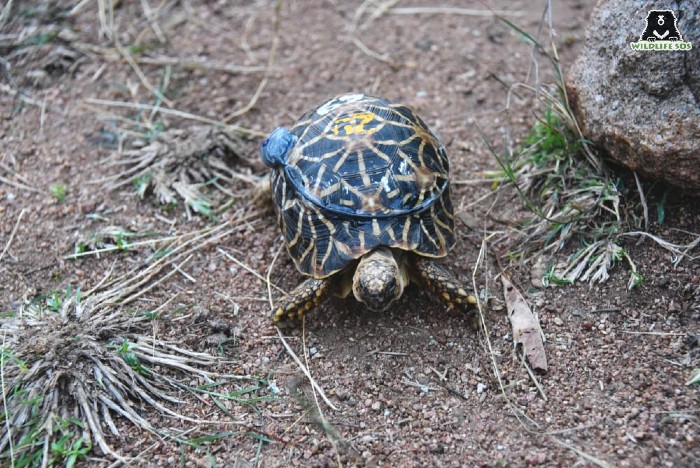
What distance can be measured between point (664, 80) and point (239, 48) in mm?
3114

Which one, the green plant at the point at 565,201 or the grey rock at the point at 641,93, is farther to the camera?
the green plant at the point at 565,201

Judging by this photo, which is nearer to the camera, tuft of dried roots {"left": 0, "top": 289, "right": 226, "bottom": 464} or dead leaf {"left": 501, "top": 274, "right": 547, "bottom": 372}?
tuft of dried roots {"left": 0, "top": 289, "right": 226, "bottom": 464}

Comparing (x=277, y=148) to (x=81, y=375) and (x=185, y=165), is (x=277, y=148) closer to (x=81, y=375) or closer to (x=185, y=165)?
(x=185, y=165)

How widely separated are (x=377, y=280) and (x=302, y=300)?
0.46 metres

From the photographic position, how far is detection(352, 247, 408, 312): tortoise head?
2.65 meters

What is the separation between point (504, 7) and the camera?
189 inches

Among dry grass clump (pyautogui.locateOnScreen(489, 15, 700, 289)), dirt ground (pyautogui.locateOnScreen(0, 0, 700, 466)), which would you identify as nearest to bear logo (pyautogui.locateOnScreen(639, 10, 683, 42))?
dry grass clump (pyautogui.locateOnScreen(489, 15, 700, 289))

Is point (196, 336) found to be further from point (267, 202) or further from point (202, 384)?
point (267, 202)

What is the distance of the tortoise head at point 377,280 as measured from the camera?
8.71ft

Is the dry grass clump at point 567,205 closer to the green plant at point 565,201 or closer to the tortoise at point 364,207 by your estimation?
the green plant at point 565,201

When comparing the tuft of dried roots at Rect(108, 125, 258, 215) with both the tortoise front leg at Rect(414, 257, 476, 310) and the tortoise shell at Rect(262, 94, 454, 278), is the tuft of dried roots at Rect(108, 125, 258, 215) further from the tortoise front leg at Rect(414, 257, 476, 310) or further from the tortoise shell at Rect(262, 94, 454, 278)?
the tortoise front leg at Rect(414, 257, 476, 310)

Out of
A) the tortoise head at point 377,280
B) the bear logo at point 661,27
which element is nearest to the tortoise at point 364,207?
the tortoise head at point 377,280

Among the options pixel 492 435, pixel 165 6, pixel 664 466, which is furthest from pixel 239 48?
pixel 664 466

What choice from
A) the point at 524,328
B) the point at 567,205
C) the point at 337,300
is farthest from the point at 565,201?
the point at 337,300
